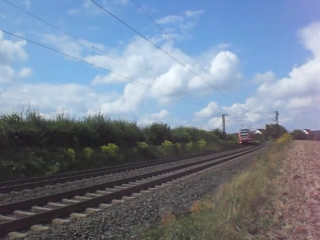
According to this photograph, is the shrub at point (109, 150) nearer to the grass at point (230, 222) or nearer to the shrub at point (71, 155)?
the shrub at point (71, 155)

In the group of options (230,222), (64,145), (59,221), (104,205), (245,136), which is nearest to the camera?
(230,222)

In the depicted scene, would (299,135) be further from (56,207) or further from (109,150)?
(56,207)

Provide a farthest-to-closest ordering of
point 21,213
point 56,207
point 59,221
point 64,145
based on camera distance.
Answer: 1. point 64,145
2. point 56,207
3. point 21,213
4. point 59,221

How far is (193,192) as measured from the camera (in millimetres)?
13602

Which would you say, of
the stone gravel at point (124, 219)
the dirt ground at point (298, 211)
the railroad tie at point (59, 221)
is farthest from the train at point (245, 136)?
the railroad tie at point (59, 221)

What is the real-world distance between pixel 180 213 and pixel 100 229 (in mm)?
1707

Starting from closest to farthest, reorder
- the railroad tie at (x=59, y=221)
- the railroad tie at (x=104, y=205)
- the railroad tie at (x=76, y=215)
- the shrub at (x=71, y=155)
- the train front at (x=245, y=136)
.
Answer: the railroad tie at (x=59, y=221) → the railroad tie at (x=76, y=215) → the railroad tie at (x=104, y=205) → the shrub at (x=71, y=155) → the train front at (x=245, y=136)

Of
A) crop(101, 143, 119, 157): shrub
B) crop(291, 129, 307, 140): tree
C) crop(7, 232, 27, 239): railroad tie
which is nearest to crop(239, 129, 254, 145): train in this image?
crop(291, 129, 307, 140): tree

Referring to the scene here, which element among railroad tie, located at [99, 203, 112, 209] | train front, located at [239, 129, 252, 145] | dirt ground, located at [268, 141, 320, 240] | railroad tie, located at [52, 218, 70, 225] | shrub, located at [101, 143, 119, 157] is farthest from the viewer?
→ train front, located at [239, 129, 252, 145]

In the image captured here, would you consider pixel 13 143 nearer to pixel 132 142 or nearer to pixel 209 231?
pixel 132 142

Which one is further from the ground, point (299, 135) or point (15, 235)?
point (299, 135)

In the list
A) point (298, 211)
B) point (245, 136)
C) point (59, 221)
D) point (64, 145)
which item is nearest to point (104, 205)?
point (59, 221)

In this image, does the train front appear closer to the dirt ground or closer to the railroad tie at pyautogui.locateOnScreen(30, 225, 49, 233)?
the dirt ground

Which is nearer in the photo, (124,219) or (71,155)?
(124,219)
